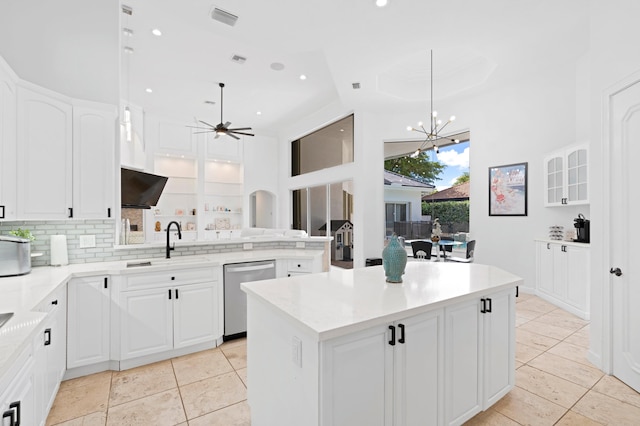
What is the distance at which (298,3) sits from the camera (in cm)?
313

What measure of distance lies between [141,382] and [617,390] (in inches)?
147

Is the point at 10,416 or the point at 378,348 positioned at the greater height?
the point at 378,348

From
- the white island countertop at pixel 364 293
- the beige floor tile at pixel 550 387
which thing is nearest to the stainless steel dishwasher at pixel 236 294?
the white island countertop at pixel 364 293

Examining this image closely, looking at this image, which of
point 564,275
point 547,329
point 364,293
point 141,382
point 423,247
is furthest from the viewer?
point 423,247

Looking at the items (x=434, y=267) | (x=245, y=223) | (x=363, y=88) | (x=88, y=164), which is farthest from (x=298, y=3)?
(x=245, y=223)

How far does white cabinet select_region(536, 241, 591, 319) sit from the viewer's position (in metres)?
3.83

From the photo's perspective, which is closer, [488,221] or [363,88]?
[363,88]

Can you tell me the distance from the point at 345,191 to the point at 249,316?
528 cm

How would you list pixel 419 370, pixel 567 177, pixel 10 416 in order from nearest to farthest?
pixel 10 416, pixel 419 370, pixel 567 177

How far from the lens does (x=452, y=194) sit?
20.7 feet

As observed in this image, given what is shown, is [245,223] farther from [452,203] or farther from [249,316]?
[249,316]

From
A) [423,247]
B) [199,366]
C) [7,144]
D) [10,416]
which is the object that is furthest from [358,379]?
[423,247]

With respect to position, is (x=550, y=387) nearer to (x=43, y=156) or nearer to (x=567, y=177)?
(x=567, y=177)

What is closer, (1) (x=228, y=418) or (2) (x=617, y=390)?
(1) (x=228, y=418)
